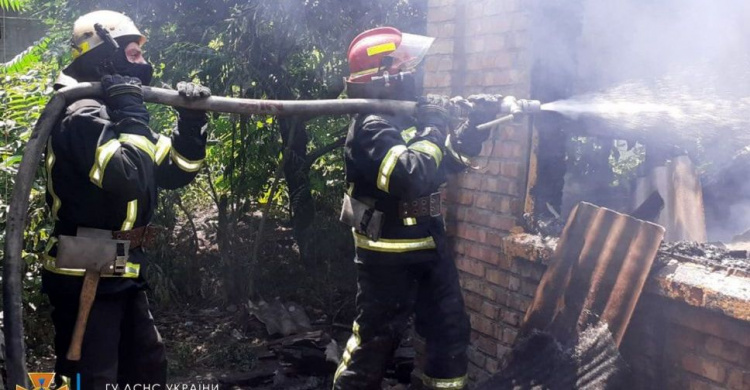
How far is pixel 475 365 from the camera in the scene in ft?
14.1

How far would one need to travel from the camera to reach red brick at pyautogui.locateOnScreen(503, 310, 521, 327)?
393 cm

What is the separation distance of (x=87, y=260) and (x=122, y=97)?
2.65 feet

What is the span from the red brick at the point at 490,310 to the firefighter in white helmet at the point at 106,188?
6.68 feet

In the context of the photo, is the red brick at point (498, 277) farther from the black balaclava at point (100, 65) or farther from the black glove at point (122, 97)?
the black balaclava at point (100, 65)

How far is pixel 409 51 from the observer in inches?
150

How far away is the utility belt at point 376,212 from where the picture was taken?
12.4 ft

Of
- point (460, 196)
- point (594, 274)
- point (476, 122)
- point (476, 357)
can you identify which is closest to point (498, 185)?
point (460, 196)

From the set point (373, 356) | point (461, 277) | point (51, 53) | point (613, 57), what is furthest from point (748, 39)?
point (51, 53)

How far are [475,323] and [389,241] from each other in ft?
3.27

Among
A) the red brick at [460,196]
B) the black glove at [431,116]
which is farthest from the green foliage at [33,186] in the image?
the red brick at [460,196]

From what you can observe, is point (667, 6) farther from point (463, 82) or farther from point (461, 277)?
point (461, 277)

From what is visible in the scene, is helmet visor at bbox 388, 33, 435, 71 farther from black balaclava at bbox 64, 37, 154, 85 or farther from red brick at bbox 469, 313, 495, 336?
red brick at bbox 469, 313, 495, 336

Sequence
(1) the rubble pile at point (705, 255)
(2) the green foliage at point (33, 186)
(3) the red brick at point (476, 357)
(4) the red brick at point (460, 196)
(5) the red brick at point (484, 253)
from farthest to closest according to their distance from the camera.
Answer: (2) the green foliage at point (33, 186), (4) the red brick at point (460, 196), (3) the red brick at point (476, 357), (5) the red brick at point (484, 253), (1) the rubble pile at point (705, 255)

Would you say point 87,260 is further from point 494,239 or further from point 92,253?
point 494,239
